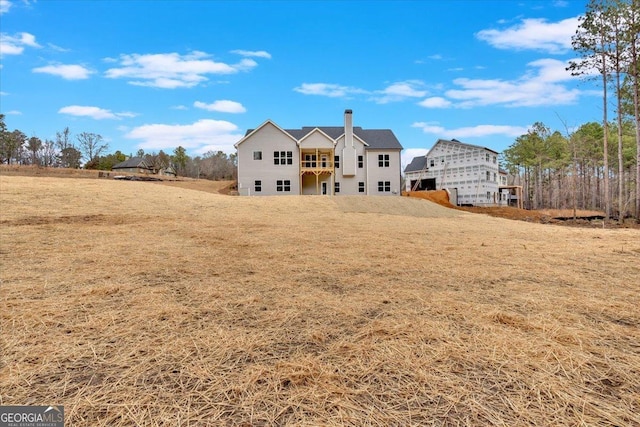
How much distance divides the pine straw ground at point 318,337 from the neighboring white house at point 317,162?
2151cm

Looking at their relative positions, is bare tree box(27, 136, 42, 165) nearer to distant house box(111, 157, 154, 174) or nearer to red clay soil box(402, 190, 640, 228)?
distant house box(111, 157, 154, 174)

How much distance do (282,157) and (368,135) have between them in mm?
8770

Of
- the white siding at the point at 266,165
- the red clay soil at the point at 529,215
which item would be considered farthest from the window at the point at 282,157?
the red clay soil at the point at 529,215

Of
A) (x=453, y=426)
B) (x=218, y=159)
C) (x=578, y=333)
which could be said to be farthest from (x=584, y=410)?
(x=218, y=159)

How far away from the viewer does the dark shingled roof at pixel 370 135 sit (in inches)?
1121

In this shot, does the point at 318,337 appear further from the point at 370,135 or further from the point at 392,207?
the point at 370,135

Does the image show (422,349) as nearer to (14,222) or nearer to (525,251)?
(525,251)

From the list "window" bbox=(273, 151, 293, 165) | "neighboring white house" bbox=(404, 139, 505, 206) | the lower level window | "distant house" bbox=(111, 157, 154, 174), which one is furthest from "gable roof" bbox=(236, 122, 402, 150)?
"distant house" bbox=(111, 157, 154, 174)

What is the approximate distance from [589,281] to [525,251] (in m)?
2.22

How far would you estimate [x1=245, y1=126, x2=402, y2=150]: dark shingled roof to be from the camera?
93.4ft

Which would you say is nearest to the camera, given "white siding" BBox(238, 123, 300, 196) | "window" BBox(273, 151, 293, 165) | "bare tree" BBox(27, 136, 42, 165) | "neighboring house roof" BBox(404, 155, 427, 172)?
"white siding" BBox(238, 123, 300, 196)

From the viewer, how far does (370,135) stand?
30.0 meters

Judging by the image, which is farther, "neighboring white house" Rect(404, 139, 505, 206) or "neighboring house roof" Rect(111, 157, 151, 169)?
"neighboring house roof" Rect(111, 157, 151, 169)

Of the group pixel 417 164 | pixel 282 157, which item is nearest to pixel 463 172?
pixel 417 164
